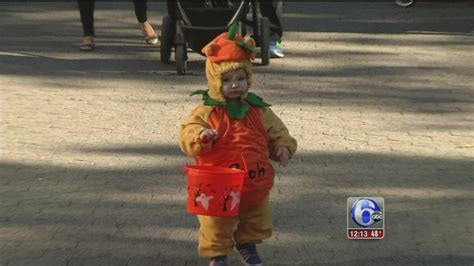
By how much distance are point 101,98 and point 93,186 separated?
268cm

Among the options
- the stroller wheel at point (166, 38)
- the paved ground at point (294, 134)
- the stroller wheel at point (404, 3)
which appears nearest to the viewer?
the paved ground at point (294, 134)

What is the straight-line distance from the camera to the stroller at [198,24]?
1064cm

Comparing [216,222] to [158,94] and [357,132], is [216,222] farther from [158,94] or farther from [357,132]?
[158,94]

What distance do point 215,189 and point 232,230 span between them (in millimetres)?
405

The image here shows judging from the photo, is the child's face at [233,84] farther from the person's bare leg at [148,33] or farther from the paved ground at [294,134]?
the person's bare leg at [148,33]

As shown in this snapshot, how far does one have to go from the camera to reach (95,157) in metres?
8.21

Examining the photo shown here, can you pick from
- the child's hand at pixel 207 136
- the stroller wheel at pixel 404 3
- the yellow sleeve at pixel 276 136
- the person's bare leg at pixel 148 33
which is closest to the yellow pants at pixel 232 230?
the yellow sleeve at pixel 276 136

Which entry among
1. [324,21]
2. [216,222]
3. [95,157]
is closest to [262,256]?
[216,222]

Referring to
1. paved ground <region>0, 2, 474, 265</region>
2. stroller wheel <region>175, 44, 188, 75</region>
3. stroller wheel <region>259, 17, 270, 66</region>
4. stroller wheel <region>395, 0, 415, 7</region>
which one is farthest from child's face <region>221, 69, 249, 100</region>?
stroller wheel <region>395, 0, 415, 7</region>

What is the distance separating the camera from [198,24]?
35.2ft

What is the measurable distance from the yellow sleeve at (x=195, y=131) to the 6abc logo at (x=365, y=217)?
1.34 metres

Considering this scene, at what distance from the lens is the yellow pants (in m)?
5.69

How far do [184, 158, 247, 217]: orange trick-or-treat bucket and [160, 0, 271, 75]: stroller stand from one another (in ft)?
17.0

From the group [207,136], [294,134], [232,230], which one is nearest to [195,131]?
[207,136]
